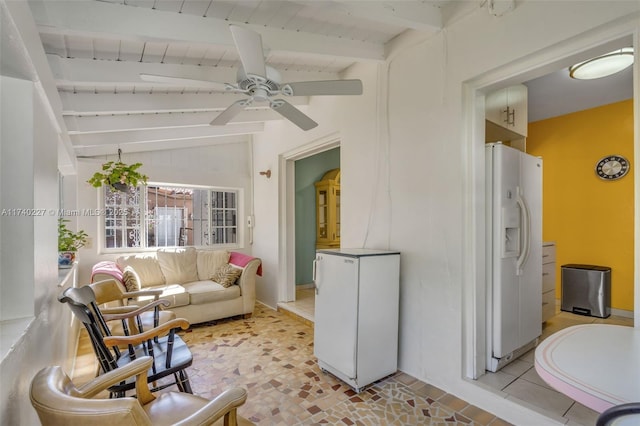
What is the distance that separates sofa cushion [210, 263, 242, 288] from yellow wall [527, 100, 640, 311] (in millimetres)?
4446

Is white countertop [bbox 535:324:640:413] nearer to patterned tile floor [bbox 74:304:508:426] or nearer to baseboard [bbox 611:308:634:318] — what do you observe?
patterned tile floor [bbox 74:304:508:426]

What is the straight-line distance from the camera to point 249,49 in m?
1.60

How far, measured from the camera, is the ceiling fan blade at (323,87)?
6.48 ft

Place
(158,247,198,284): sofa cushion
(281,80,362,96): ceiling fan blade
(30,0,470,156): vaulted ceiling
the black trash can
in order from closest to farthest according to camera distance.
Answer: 1. (30,0,470,156): vaulted ceiling
2. (281,80,362,96): ceiling fan blade
3. the black trash can
4. (158,247,198,284): sofa cushion

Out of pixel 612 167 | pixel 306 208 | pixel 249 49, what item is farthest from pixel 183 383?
pixel 612 167

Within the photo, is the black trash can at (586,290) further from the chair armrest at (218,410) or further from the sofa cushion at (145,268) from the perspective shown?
the sofa cushion at (145,268)

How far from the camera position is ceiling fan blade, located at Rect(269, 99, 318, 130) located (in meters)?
2.18

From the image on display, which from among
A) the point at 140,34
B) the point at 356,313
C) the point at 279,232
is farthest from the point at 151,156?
the point at 356,313

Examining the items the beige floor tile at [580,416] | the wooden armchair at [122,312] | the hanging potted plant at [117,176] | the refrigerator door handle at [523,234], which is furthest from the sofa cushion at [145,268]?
the beige floor tile at [580,416]

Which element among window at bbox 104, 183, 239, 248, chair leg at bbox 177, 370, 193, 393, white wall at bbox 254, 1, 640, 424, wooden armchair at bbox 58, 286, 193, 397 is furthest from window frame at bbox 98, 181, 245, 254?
chair leg at bbox 177, 370, 193, 393

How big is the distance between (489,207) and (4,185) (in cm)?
293

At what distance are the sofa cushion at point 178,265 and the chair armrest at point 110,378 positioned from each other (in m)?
3.03

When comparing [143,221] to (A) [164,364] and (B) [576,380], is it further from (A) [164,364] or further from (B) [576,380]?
(B) [576,380]

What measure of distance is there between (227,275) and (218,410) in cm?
317
